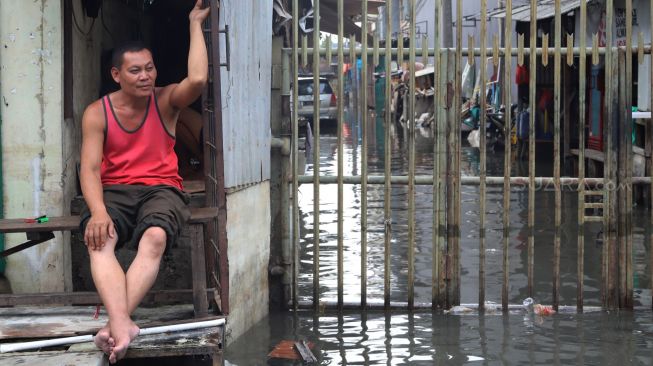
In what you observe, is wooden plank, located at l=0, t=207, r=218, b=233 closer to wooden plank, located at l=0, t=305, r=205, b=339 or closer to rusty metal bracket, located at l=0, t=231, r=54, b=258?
rusty metal bracket, located at l=0, t=231, r=54, b=258

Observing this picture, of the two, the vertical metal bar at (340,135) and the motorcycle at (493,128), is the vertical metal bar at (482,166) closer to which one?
the vertical metal bar at (340,135)

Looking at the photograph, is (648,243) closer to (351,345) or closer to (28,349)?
(351,345)

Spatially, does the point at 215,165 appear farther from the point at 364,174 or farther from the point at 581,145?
the point at 581,145

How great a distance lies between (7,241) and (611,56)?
4326 millimetres

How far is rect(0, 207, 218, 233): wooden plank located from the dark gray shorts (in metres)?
0.07

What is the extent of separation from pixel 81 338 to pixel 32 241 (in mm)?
899

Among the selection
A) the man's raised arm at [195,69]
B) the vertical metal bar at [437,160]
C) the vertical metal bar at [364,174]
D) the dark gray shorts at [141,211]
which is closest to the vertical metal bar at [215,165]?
the man's raised arm at [195,69]

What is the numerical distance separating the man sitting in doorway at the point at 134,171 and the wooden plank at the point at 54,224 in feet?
0.24

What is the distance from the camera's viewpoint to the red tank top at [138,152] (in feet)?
16.4

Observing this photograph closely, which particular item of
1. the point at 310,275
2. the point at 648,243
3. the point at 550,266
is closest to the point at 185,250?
the point at 310,275

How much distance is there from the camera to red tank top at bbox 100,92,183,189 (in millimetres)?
4992

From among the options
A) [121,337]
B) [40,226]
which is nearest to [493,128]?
[40,226]

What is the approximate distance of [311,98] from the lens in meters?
27.7

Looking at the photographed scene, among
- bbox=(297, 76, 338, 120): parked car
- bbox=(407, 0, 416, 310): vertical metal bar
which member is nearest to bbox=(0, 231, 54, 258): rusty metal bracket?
bbox=(407, 0, 416, 310): vertical metal bar
